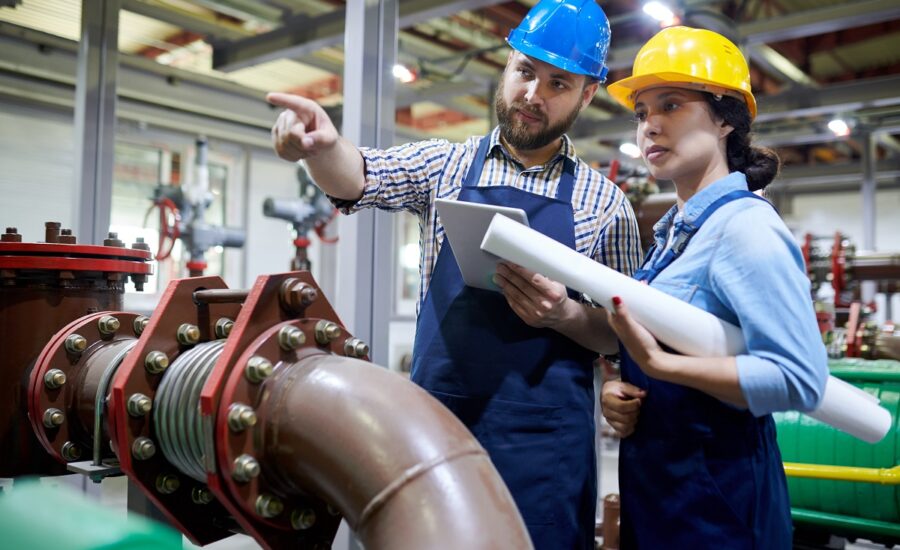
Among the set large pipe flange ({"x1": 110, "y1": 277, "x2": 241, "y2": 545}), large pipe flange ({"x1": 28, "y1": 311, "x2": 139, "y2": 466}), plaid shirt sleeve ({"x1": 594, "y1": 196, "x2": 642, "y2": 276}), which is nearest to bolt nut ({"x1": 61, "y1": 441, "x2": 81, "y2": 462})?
large pipe flange ({"x1": 28, "y1": 311, "x2": 139, "y2": 466})

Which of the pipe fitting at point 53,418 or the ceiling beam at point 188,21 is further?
the ceiling beam at point 188,21

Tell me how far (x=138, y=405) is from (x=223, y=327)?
157 mm

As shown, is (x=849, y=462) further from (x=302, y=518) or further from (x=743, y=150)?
(x=302, y=518)

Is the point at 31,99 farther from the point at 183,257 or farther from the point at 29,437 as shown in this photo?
the point at 29,437

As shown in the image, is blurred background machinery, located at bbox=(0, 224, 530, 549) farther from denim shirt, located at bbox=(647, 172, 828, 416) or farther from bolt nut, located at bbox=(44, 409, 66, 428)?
denim shirt, located at bbox=(647, 172, 828, 416)

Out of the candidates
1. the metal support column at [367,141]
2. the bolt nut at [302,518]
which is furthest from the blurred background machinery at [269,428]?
the metal support column at [367,141]

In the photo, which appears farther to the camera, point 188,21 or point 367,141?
point 188,21

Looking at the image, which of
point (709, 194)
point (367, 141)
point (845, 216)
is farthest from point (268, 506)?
point (845, 216)

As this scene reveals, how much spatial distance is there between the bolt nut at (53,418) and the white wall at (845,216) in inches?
356

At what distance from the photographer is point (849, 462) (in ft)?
6.31

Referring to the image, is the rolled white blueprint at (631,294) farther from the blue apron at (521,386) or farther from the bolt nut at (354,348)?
the blue apron at (521,386)

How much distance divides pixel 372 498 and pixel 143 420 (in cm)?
35

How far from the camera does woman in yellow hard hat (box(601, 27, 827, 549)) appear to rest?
94 cm

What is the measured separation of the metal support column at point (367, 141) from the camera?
1749 mm
